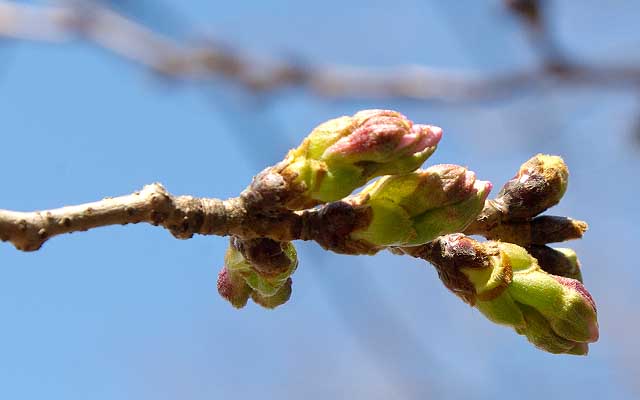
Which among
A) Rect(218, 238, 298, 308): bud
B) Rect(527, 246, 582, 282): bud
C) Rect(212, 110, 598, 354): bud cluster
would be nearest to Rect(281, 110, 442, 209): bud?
Rect(212, 110, 598, 354): bud cluster

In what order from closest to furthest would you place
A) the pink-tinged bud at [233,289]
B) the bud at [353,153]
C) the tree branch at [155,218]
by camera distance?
1. the tree branch at [155,218]
2. the bud at [353,153]
3. the pink-tinged bud at [233,289]

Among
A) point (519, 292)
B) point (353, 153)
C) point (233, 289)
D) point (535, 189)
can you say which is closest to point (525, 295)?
point (519, 292)

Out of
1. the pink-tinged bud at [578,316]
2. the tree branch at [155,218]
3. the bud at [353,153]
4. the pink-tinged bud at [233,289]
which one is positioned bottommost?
the pink-tinged bud at [578,316]

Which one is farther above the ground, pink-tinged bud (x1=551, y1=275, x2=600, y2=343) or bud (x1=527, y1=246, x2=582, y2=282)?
bud (x1=527, y1=246, x2=582, y2=282)

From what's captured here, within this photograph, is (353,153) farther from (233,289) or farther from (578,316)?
(578,316)

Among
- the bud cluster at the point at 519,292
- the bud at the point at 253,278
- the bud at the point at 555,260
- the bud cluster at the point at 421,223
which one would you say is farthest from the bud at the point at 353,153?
the bud at the point at 555,260

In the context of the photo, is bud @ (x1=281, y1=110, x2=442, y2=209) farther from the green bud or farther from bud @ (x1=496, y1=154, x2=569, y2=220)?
bud @ (x1=496, y1=154, x2=569, y2=220)

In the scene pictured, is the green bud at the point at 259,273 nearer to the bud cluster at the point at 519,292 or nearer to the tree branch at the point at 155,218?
the tree branch at the point at 155,218
